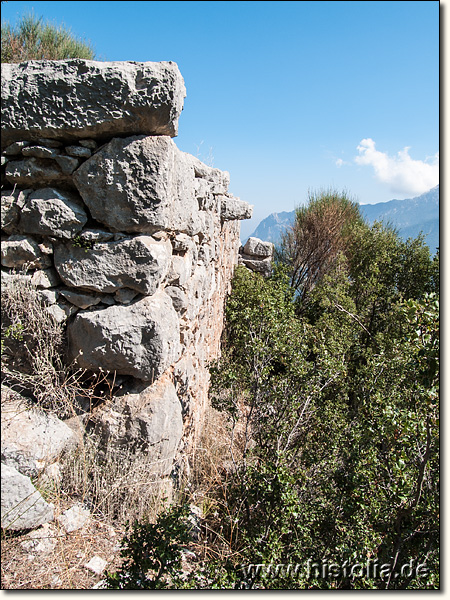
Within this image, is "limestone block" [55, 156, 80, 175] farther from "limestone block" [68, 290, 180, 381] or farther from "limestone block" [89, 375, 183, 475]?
"limestone block" [89, 375, 183, 475]

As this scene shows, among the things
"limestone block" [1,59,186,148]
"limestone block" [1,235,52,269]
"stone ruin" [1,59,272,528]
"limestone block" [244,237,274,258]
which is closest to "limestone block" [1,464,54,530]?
"stone ruin" [1,59,272,528]

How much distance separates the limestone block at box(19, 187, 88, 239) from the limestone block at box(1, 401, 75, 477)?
1.10 m

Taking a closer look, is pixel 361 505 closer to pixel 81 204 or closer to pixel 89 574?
pixel 89 574

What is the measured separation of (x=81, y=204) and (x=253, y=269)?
6177mm

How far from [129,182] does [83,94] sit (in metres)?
0.56

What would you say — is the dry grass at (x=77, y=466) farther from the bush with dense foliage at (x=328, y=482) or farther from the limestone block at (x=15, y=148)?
the limestone block at (x=15, y=148)

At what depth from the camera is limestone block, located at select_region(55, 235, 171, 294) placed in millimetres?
2662

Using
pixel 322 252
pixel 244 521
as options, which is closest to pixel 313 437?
pixel 244 521

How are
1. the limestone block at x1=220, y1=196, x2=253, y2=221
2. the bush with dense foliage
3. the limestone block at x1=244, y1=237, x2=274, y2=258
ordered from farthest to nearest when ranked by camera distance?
the limestone block at x1=244, y1=237, x2=274, y2=258 < the limestone block at x1=220, y1=196, x2=253, y2=221 < the bush with dense foliage

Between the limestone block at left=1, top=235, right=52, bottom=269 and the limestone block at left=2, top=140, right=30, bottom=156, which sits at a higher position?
the limestone block at left=2, top=140, right=30, bottom=156

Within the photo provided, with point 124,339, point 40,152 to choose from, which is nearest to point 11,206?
point 40,152

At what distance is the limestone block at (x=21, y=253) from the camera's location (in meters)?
2.62

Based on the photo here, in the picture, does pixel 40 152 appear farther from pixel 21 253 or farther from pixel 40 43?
pixel 40 43

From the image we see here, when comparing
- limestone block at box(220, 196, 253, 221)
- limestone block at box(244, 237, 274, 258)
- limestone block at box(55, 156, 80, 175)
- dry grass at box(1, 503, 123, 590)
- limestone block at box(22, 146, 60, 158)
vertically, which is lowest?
dry grass at box(1, 503, 123, 590)
